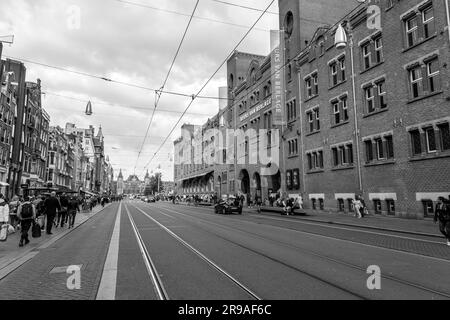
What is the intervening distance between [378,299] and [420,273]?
7.97ft

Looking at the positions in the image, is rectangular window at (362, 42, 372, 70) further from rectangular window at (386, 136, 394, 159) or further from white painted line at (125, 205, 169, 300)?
white painted line at (125, 205, 169, 300)

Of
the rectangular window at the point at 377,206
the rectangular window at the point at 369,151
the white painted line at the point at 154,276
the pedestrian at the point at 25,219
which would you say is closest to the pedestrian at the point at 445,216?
the white painted line at the point at 154,276

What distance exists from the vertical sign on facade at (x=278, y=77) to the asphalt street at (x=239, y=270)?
87.7ft

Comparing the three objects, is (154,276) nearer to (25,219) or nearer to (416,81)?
(25,219)

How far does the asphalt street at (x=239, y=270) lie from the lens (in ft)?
19.6

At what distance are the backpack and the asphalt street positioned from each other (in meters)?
1.31

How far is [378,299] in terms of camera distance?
5.54 metres

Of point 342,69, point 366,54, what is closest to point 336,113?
point 342,69

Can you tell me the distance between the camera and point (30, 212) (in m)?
12.4

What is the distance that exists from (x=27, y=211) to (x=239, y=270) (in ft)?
28.1

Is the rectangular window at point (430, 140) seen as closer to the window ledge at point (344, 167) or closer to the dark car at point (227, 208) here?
the window ledge at point (344, 167)

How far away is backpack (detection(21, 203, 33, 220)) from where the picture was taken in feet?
40.0
